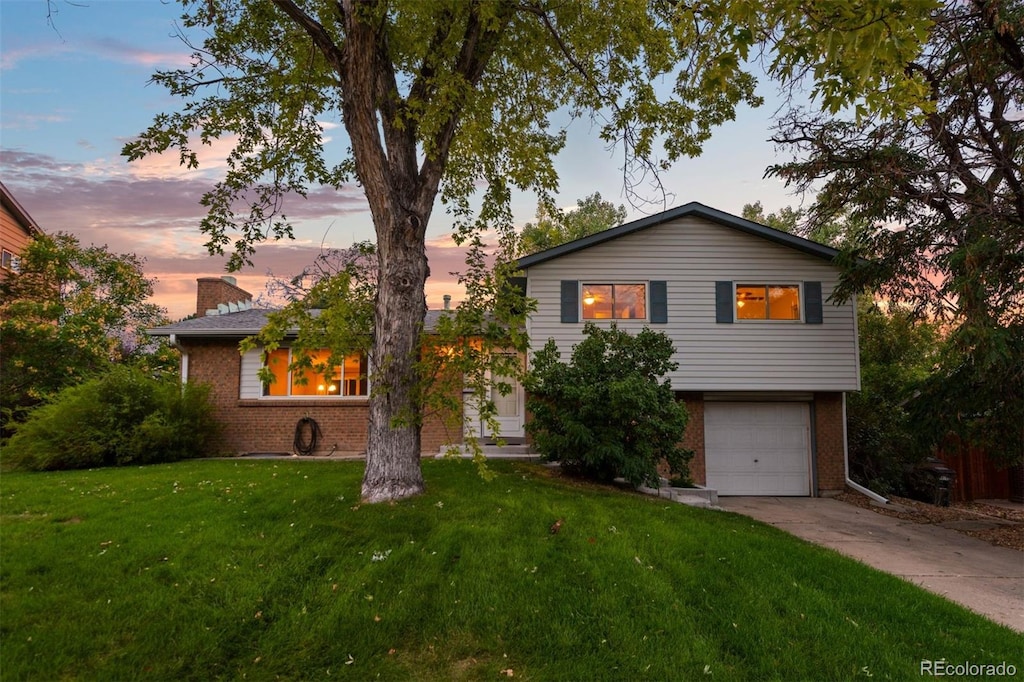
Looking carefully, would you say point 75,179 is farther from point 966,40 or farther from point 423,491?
point 966,40

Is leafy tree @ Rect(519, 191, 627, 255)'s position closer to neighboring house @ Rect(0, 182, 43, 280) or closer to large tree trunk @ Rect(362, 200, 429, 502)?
large tree trunk @ Rect(362, 200, 429, 502)

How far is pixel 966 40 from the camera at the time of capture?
752cm

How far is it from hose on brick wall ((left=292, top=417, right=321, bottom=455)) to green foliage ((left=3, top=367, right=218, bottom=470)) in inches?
80.6

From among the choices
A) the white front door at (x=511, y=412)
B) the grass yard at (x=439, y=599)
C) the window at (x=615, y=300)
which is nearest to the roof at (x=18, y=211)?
the white front door at (x=511, y=412)

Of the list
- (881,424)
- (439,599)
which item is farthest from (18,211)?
(881,424)

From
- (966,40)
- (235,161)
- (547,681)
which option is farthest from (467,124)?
(966,40)

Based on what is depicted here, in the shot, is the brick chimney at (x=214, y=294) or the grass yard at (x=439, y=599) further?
the brick chimney at (x=214, y=294)

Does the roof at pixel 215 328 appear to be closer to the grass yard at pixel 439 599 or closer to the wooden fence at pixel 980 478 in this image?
the grass yard at pixel 439 599

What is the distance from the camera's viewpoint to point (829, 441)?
1180cm

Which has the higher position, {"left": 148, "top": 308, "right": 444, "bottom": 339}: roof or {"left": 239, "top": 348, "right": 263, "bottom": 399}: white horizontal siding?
{"left": 148, "top": 308, "right": 444, "bottom": 339}: roof

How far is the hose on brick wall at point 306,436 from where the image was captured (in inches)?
487

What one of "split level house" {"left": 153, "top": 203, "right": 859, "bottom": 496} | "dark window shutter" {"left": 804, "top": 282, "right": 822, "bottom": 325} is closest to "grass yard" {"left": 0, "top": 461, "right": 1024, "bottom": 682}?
"split level house" {"left": 153, "top": 203, "right": 859, "bottom": 496}

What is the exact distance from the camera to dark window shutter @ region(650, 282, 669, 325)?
457 inches
